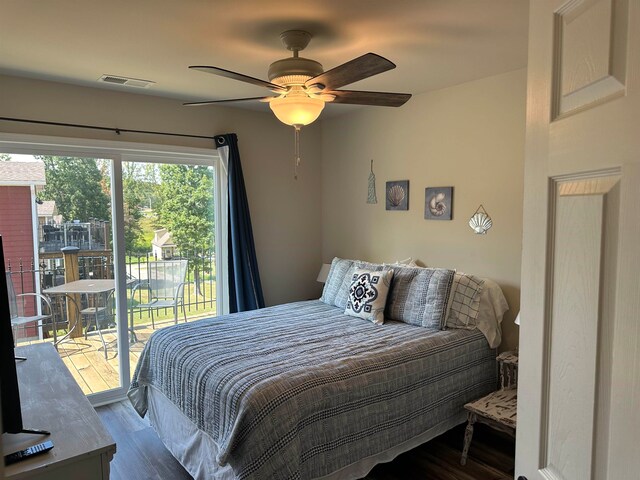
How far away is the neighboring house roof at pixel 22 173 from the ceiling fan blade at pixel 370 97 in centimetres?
239

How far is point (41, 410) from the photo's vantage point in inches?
62.6

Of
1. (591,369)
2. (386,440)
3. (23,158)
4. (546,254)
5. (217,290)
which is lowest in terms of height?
(386,440)

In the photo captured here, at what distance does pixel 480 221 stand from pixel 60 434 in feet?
9.37

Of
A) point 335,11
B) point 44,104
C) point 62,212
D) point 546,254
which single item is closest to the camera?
point 546,254

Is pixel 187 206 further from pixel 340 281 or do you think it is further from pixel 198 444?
pixel 198 444

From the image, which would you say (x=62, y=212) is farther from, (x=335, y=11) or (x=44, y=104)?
(x=335, y=11)

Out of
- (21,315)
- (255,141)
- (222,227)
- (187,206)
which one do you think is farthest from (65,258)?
(255,141)

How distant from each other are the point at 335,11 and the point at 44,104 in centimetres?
237

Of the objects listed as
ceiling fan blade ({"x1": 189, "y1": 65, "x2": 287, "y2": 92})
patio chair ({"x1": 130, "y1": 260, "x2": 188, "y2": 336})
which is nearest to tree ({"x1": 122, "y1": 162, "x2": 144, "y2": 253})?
patio chair ({"x1": 130, "y1": 260, "x2": 188, "y2": 336})

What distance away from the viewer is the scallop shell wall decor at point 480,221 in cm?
320

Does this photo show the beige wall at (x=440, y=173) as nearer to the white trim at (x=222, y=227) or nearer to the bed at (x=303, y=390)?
the bed at (x=303, y=390)

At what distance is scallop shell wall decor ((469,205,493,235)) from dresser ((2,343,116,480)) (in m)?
2.72

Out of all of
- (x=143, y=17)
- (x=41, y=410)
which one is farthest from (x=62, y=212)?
(x=41, y=410)

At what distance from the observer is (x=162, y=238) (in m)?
3.85
